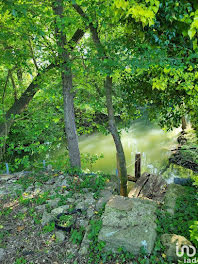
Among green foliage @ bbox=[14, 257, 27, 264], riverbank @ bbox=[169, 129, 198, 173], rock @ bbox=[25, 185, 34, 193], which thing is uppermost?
rock @ bbox=[25, 185, 34, 193]

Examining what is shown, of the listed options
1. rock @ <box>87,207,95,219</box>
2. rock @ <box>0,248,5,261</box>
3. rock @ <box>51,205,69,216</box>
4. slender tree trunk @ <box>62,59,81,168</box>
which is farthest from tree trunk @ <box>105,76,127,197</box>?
rock @ <box>0,248,5,261</box>

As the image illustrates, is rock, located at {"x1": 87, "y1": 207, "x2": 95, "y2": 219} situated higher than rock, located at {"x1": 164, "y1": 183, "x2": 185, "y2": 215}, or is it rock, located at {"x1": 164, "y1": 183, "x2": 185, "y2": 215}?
rock, located at {"x1": 87, "y1": 207, "x2": 95, "y2": 219}

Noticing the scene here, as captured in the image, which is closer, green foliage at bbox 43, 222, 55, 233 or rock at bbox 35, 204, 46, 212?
green foliage at bbox 43, 222, 55, 233

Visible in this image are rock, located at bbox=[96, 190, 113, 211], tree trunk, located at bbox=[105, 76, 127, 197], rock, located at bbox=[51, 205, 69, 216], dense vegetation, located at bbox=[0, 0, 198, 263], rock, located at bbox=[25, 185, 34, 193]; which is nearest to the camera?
dense vegetation, located at bbox=[0, 0, 198, 263]

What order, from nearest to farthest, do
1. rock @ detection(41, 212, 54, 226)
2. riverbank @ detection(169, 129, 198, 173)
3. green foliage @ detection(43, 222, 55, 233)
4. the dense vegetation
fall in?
the dense vegetation, green foliage @ detection(43, 222, 55, 233), rock @ detection(41, 212, 54, 226), riverbank @ detection(169, 129, 198, 173)

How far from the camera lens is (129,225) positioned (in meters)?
3.04

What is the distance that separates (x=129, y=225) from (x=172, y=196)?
6.37 ft

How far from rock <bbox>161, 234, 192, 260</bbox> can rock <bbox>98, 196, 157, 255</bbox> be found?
16cm

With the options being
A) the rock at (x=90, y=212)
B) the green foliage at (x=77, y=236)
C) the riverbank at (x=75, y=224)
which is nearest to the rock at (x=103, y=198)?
the riverbank at (x=75, y=224)

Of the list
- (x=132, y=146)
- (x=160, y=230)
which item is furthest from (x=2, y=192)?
(x=132, y=146)

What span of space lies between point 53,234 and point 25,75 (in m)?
8.28

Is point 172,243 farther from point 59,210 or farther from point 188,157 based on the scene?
point 188,157

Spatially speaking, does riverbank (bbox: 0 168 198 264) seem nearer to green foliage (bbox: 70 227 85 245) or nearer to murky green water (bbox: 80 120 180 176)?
green foliage (bbox: 70 227 85 245)

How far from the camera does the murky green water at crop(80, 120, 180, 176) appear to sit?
37.9 ft
